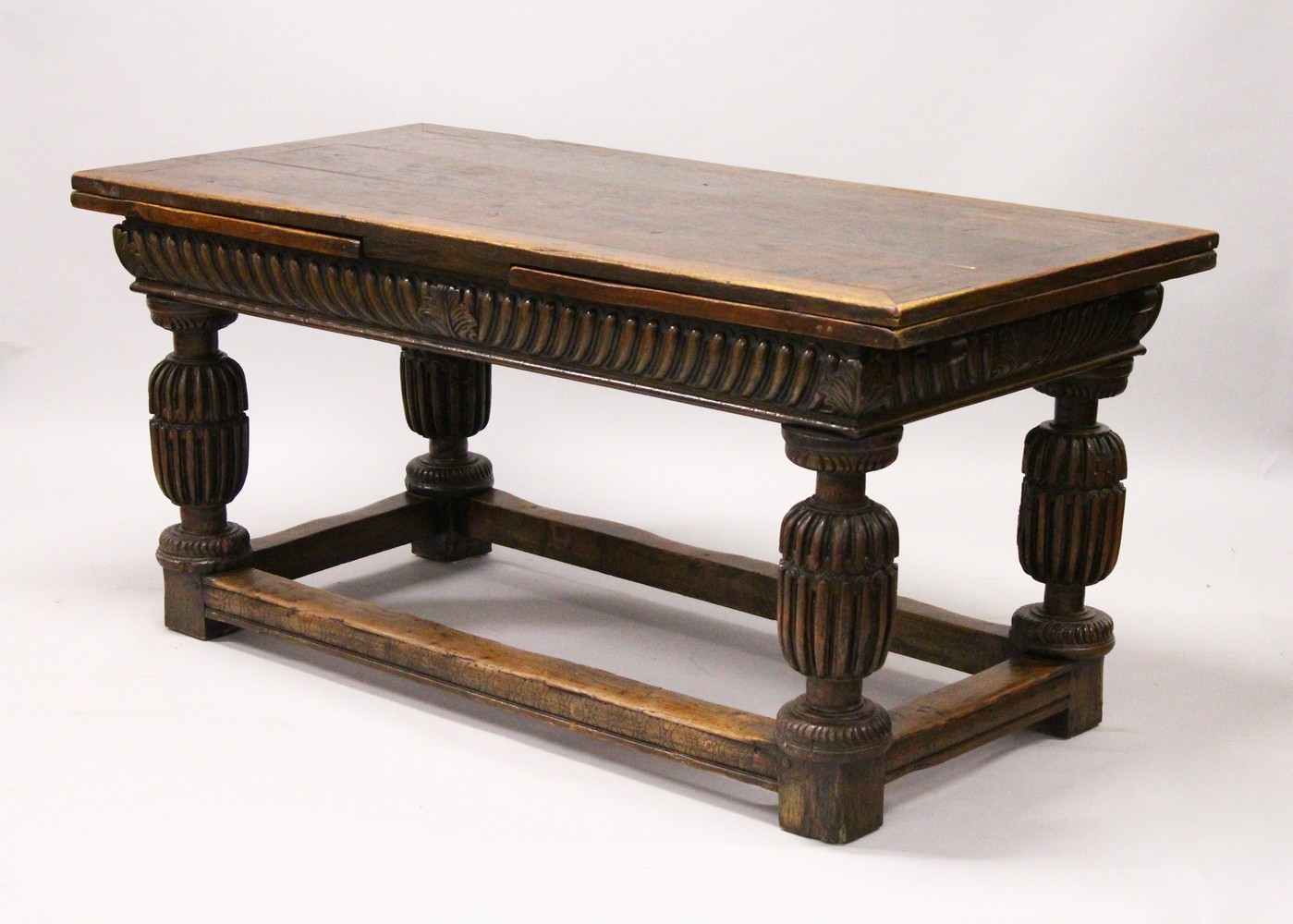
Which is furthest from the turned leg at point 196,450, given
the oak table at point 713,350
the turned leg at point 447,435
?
the turned leg at point 447,435

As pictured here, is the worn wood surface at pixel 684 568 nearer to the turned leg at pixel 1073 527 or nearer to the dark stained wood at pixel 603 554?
the dark stained wood at pixel 603 554

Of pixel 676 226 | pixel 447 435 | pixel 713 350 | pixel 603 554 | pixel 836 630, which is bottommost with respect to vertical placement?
pixel 603 554

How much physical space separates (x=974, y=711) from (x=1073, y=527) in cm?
39

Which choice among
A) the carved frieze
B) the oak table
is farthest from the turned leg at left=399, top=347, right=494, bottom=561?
the carved frieze

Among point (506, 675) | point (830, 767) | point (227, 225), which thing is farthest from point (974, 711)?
point (227, 225)

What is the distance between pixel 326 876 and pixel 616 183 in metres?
1.45

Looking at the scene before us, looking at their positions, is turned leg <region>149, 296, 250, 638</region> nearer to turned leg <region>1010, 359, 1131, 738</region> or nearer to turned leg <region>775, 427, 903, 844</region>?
turned leg <region>775, 427, 903, 844</region>

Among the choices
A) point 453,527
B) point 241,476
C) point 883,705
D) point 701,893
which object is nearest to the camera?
point 701,893

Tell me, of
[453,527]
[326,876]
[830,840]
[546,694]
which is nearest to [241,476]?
[453,527]

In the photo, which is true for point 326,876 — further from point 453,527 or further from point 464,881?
point 453,527

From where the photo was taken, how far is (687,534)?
17.1 feet

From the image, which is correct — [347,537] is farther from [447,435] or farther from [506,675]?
[506,675]

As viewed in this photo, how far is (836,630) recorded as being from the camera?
3502 millimetres

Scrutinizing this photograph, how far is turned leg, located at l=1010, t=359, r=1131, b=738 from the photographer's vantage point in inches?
154
